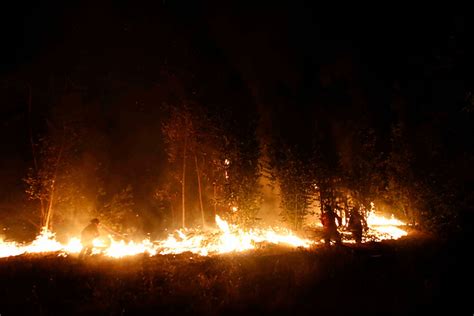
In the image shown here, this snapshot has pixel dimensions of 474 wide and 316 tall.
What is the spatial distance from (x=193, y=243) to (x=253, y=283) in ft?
17.3

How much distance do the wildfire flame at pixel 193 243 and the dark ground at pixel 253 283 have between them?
1.18 meters

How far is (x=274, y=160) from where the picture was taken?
1443 cm

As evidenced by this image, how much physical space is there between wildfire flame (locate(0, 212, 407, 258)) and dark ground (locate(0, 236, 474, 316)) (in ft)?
3.86

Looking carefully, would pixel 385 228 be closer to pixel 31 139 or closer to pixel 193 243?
pixel 193 243

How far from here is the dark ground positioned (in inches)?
268

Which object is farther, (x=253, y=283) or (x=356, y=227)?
(x=356, y=227)

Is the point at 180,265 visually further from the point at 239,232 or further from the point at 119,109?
the point at 119,109

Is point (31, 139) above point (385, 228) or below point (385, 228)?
above

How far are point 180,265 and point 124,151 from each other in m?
12.7

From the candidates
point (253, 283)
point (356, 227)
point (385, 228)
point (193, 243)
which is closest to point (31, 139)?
point (193, 243)

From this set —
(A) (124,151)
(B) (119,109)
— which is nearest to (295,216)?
(A) (124,151)

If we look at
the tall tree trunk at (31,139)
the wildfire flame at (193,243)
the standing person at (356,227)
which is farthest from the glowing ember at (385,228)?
the tall tree trunk at (31,139)

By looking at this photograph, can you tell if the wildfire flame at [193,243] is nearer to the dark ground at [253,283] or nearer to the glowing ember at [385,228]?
the glowing ember at [385,228]

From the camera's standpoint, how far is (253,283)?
8.14 meters
